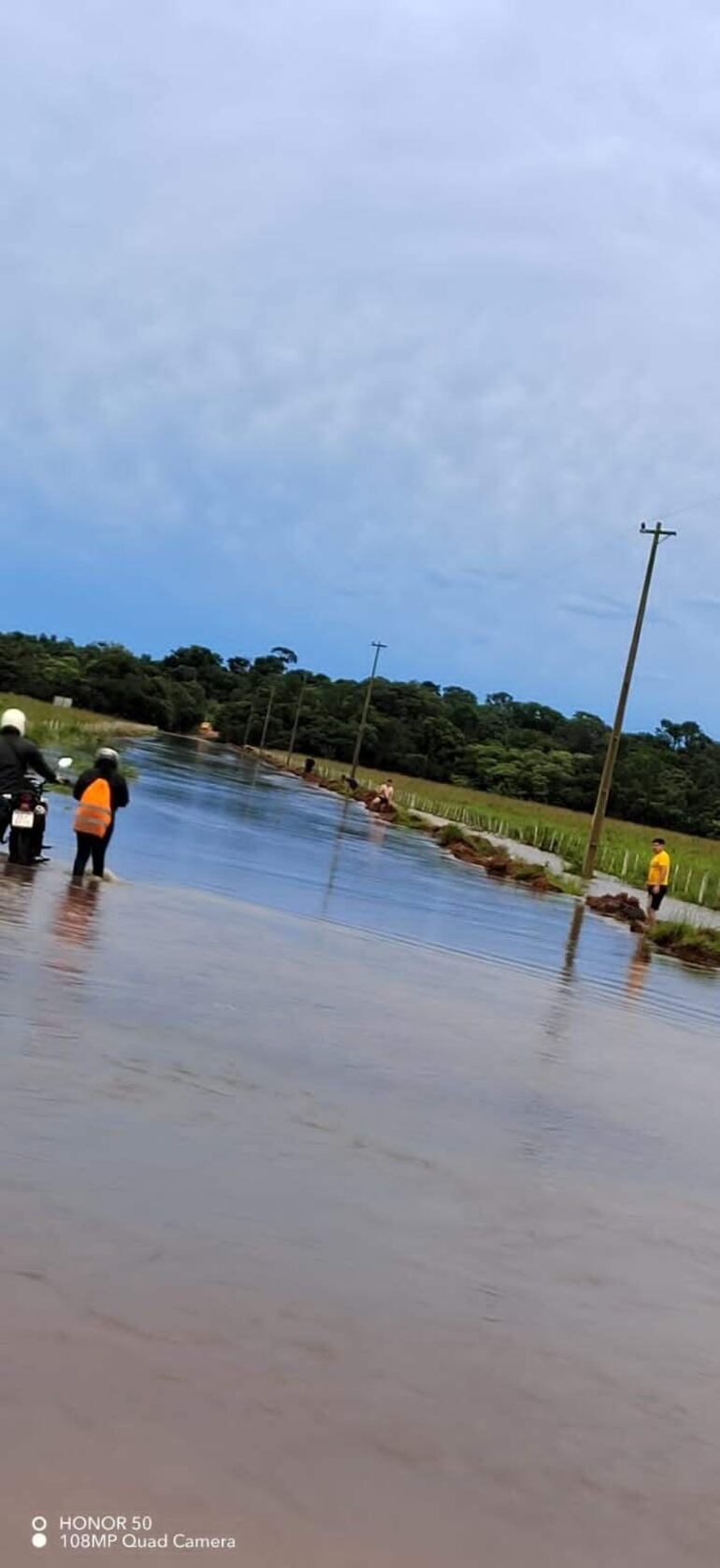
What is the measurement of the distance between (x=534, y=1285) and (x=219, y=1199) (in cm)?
128

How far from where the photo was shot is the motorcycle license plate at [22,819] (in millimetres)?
16578

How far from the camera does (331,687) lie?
195 meters

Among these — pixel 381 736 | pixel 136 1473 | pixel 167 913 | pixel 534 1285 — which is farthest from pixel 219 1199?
pixel 381 736

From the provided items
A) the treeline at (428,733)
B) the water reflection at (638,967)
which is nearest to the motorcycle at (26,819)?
the water reflection at (638,967)

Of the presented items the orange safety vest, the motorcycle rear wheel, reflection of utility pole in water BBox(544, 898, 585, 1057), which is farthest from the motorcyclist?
reflection of utility pole in water BBox(544, 898, 585, 1057)

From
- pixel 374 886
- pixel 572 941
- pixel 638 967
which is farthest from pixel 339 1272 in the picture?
pixel 374 886

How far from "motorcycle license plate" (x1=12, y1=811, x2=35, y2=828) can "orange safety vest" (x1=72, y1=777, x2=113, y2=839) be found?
0.50m

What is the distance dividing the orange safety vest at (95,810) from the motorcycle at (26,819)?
364 mm

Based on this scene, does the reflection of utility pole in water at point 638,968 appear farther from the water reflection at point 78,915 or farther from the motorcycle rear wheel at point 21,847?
the motorcycle rear wheel at point 21,847

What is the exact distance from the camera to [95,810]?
55.7 ft

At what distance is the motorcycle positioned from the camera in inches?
650

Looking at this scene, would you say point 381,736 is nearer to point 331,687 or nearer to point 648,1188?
point 331,687
